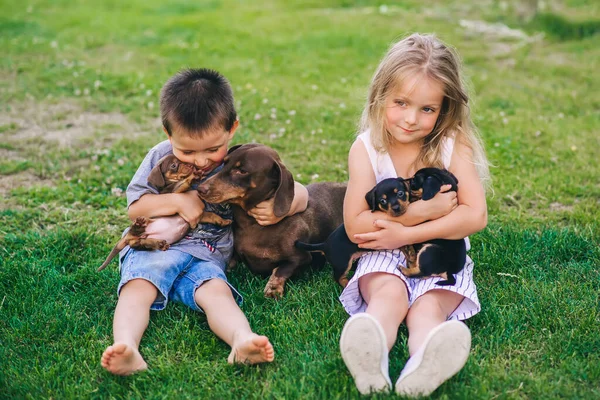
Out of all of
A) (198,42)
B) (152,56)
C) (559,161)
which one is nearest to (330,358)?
(559,161)

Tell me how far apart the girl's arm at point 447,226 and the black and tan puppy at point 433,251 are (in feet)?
0.17

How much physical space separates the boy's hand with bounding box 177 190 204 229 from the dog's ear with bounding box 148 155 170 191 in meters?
0.13

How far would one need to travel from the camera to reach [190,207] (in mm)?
3799

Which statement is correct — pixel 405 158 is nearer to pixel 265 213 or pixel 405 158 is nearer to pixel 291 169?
pixel 265 213

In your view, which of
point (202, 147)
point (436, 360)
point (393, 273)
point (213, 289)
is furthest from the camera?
point (202, 147)

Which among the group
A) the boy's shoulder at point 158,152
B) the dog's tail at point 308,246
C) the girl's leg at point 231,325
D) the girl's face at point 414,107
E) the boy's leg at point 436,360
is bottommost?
the girl's leg at point 231,325

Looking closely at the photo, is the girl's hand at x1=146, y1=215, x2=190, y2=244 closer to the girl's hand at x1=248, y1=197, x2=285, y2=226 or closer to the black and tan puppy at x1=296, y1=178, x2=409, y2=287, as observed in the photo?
the girl's hand at x1=248, y1=197, x2=285, y2=226

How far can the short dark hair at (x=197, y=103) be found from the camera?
3609 mm

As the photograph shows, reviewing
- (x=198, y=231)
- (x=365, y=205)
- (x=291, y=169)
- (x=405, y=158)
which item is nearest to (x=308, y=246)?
(x=365, y=205)

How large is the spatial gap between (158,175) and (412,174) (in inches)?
59.3

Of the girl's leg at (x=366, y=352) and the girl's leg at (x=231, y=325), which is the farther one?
the girl's leg at (x=231, y=325)

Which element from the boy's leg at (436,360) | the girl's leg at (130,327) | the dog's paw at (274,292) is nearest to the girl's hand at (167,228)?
the girl's leg at (130,327)

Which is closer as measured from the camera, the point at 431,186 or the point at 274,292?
the point at 431,186

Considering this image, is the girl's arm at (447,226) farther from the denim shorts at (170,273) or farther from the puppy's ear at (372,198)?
the denim shorts at (170,273)
